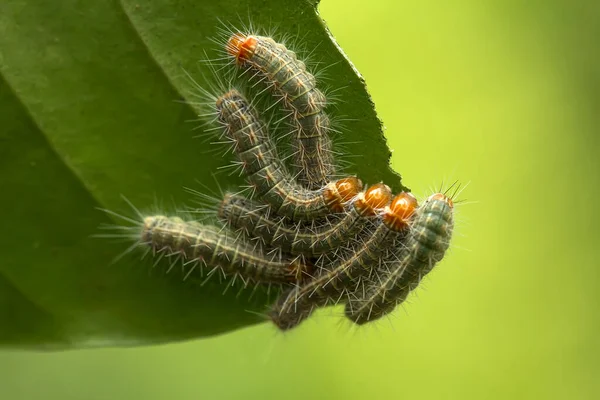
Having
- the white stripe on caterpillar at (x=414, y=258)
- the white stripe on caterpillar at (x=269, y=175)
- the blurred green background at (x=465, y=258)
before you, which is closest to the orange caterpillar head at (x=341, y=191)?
the white stripe on caterpillar at (x=269, y=175)

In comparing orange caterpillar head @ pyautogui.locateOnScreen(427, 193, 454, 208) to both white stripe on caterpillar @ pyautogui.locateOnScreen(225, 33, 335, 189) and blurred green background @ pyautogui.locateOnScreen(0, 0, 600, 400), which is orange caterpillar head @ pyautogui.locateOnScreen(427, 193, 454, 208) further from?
blurred green background @ pyautogui.locateOnScreen(0, 0, 600, 400)

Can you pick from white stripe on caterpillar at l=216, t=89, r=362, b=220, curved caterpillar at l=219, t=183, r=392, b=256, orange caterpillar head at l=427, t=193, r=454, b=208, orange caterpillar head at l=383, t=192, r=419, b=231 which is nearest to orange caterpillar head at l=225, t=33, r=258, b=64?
Answer: white stripe on caterpillar at l=216, t=89, r=362, b=220

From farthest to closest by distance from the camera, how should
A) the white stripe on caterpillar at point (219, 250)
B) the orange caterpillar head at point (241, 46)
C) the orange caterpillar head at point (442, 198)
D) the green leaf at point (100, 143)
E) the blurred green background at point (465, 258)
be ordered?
the blurred green background at point (465, 258) → the white stripe on caterpillar at point (219, 250) → the orange caterpillar head at point (442, 198) → the orange caterpillar head at point (241, 46) → the green leaf at point (100, 143)

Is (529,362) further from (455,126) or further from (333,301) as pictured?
(333,301)

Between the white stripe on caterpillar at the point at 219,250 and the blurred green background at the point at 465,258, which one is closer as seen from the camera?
the white stripe on caterpillar at the point at 219,250

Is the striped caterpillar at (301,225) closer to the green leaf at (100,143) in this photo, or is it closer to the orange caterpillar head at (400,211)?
the orange caterpillar head at (400,211)

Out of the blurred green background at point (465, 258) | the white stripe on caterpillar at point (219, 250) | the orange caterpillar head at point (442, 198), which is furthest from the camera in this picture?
the blurred green background at point (465, 258)

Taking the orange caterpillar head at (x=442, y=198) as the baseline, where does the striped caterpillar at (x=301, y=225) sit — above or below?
below

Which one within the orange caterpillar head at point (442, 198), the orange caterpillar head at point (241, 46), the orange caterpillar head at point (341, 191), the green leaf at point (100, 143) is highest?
the orange caterpillar head at point (442, 198)
